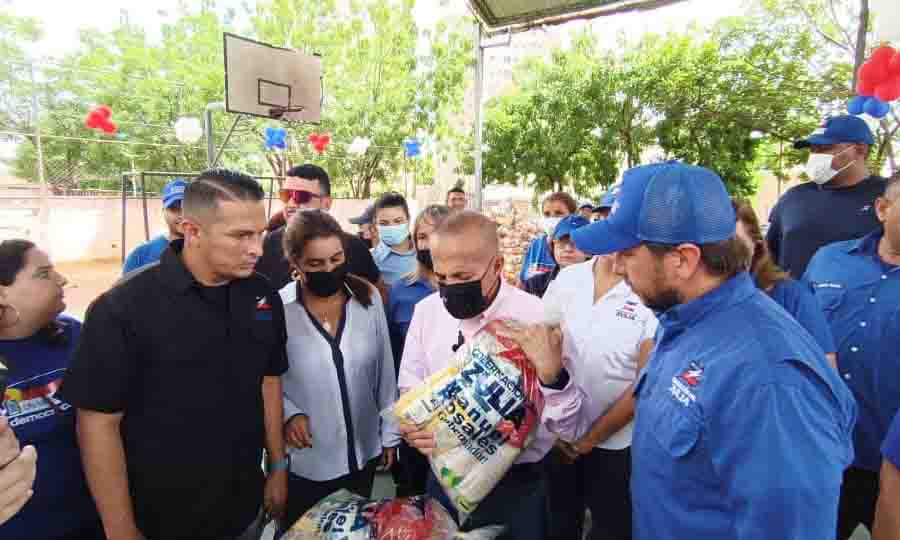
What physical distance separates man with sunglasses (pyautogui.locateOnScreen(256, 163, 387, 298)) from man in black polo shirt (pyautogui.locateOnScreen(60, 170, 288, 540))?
710mm

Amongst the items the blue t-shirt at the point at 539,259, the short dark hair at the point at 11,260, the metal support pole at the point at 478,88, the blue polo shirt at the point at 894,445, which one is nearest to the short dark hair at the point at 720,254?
the blue polo shirt at the point at 894,445

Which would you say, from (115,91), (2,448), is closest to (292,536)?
(2,448)

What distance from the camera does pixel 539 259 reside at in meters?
4.22

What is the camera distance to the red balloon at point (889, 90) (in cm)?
450

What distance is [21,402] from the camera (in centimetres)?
160

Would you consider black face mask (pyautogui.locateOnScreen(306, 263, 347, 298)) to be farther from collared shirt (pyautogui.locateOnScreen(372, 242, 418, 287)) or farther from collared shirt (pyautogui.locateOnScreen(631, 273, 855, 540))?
collared shirt (pyautogui.locateOnScreen(372, 242, 418, 287))

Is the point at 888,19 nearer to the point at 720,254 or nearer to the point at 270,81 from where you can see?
the point at 720,254

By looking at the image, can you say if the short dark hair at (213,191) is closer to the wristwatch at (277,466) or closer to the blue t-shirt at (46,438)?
the blue t-shirt at (46,438)

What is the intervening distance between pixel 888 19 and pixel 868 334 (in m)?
3.71

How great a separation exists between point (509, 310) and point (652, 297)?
24.6 inches

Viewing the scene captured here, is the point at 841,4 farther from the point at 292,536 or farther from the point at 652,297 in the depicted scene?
the point at 292,536

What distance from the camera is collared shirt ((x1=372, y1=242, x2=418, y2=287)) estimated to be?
3701 millimetres

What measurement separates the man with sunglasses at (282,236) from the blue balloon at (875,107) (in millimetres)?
4778

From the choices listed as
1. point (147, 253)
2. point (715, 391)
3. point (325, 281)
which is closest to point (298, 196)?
point (147, 253)
